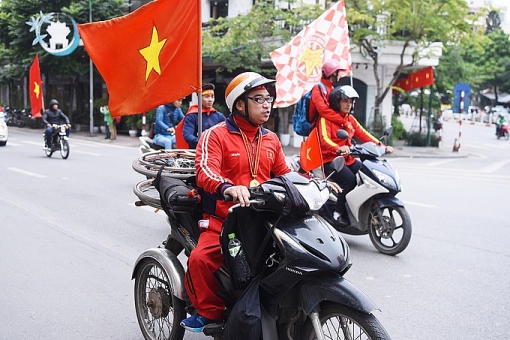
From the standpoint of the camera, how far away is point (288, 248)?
2.91 meters

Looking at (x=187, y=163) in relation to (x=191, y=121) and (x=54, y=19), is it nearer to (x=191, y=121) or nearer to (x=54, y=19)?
(x=191, y=121)

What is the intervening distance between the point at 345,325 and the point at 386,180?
11.4 ft

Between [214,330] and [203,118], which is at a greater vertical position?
[203,118]

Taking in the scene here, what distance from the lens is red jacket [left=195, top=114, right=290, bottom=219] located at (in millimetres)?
3391

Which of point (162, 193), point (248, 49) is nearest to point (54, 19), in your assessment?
point (248, 49)

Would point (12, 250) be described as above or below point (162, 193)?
below

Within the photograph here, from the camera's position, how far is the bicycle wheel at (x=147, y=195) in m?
4.02

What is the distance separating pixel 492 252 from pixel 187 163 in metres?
3.68

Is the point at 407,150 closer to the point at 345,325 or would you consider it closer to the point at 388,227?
the point at 388,227

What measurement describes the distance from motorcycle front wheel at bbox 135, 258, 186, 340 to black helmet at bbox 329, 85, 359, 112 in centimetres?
320

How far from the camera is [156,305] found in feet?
12.6

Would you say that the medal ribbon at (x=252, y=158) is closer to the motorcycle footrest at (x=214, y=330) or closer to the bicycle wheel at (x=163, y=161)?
the motorcycle footrest at (x=214, y=330)

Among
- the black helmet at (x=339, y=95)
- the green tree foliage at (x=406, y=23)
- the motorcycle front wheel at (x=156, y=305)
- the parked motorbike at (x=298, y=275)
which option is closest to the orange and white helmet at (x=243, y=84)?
the parked motorbike at (x=298, y=275)

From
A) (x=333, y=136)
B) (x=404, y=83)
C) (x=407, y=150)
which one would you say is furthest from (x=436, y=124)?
Answer: (x=333, y=136)
